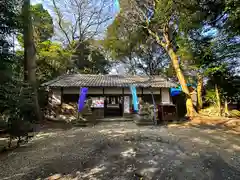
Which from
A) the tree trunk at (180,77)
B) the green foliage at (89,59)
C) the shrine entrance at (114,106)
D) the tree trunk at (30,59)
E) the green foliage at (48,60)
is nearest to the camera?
the tree trunk at (30,59)

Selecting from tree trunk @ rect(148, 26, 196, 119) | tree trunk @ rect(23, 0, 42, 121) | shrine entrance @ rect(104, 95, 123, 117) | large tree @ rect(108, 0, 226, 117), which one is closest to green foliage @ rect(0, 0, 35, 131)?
tree trunk @ rect(23, 0, 42, 121)

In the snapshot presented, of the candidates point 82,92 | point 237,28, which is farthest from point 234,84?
point 82,92

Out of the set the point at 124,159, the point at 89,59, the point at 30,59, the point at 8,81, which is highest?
the point at 89,59

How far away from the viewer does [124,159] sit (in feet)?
12.6

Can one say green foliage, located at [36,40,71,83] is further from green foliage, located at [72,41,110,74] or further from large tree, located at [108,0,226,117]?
large tree, located at [108,0,226,117]

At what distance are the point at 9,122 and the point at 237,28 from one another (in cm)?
937

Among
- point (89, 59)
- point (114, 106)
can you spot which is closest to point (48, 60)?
point (114, 106)

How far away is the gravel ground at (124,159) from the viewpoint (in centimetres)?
312

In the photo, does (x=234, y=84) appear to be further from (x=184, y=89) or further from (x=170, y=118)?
(x=170, y=118)

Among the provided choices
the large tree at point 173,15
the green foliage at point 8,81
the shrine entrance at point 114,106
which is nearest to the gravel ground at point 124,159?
the green foliage at point 8,81

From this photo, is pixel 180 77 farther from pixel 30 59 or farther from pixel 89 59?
pixel 89 59

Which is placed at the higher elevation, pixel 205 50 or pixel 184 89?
pixel 205 50

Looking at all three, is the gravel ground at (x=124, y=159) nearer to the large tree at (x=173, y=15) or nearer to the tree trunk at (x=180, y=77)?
the tree trunk at (x=180, y=77)

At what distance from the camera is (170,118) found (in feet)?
32.4
